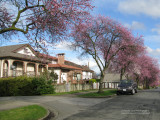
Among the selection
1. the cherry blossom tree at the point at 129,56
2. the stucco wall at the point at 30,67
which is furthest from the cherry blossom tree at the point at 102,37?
the stucco wall at the point at 30,67

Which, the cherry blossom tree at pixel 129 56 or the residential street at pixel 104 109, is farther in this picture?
the cherry blossom tree at pixel 129 56

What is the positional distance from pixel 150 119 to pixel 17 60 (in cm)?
2185

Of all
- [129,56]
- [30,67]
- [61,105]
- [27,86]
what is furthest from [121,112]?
[30,67]

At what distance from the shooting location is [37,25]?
26.0 feet

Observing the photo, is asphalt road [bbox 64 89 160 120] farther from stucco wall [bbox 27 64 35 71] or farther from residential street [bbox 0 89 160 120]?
stucco wall [bbox 27 64 35 71]

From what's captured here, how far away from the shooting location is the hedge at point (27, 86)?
1881cm

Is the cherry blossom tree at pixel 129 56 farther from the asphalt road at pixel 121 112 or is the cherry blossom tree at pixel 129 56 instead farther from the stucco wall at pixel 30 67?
the stucco wall at pixel 30 67

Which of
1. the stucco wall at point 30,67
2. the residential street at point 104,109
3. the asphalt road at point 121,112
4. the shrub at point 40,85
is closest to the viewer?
the asphalt road at point 121,112

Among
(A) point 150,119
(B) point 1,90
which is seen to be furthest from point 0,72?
(A) point 150,119

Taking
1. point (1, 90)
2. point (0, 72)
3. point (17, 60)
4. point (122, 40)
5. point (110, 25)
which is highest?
point (110, 25)

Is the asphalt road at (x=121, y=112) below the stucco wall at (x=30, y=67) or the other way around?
below

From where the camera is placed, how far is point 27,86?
19.2 metres

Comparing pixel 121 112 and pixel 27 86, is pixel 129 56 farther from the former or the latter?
pixel 121 112

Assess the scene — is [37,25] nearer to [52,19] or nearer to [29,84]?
[52,19]
